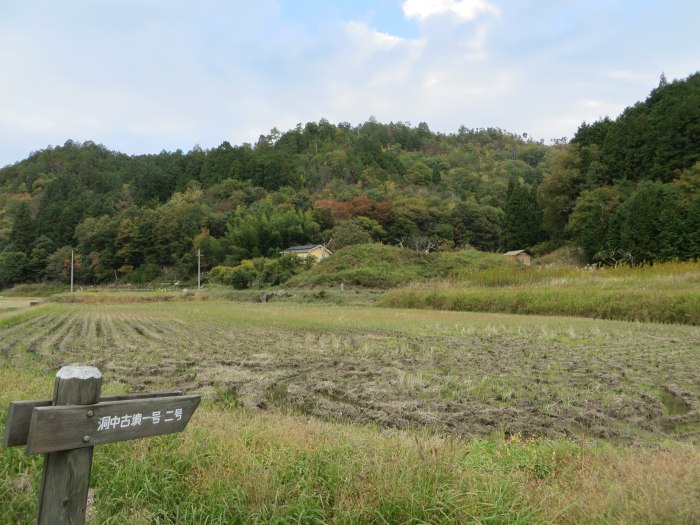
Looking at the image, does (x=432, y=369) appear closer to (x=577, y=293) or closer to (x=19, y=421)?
(x=19, y=421)

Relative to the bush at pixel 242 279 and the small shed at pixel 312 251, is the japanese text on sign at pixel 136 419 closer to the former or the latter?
the bush at pixel 242 279

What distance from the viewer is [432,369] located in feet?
23.6

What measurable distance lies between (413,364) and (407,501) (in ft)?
17.6

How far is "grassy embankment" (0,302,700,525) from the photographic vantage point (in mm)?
2361

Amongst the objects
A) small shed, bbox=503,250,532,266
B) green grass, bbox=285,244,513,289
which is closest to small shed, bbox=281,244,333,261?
green grass, bbox=285,244,513,289

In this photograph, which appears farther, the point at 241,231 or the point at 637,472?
the point at 241,231

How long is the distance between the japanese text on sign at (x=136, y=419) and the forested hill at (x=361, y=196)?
102 feet

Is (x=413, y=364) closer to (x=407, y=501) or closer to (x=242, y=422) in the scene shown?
(x=242, y=422)

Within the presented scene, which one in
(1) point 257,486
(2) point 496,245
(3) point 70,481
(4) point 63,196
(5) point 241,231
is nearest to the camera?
(3) point 70,481

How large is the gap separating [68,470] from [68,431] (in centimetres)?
18

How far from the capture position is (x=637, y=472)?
8.62 feet

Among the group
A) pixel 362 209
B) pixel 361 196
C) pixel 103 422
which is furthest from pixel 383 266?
pixel 103 422

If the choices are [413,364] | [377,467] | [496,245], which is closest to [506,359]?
[413,364]

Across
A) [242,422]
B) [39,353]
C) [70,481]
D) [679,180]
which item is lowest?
[39,353]
